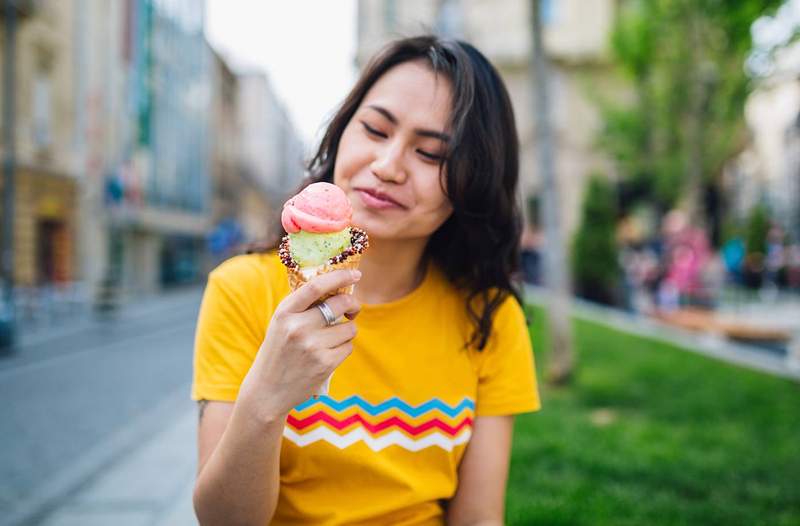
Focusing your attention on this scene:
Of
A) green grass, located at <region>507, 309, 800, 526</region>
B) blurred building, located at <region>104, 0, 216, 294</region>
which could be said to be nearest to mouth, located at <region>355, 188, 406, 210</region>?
green grass, located at <region>507, 309, 800, 526</region>

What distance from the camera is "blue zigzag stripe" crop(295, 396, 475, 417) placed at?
5.00ft

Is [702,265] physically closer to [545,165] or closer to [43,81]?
[545,165]

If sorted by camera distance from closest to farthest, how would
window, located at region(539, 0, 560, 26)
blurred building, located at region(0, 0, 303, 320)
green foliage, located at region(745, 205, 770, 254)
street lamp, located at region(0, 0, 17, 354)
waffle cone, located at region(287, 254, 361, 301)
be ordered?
waffle cone, located at region(287, 254, 361, 301), blurred building, located at region(0, 0, 303, 320), street lamp, located at region(0, 0, 17, 354), green foliage, located at region(745, 205, 770, 254), window, located at region(539, 0, 560, 26)

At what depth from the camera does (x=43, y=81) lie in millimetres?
10555

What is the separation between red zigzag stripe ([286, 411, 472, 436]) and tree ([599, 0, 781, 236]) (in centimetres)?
811

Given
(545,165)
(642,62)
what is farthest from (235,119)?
(545,165)

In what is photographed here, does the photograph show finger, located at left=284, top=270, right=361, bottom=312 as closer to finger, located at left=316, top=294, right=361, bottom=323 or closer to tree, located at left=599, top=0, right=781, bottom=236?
finger, located at left=316, top=294, right=361, bottom=323

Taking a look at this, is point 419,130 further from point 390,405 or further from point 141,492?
point 141,492

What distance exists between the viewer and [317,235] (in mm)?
1373

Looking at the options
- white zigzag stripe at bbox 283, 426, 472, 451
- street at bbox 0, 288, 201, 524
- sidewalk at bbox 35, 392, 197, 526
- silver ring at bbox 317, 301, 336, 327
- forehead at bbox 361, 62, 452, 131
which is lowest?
street at bbox 0, 288, 201, 524

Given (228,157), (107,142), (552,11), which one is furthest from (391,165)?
(228,157)

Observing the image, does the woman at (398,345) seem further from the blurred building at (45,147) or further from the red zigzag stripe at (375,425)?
the blurred building at (45,147)

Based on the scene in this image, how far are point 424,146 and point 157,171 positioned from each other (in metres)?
11.2

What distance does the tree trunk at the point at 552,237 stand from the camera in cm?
580
